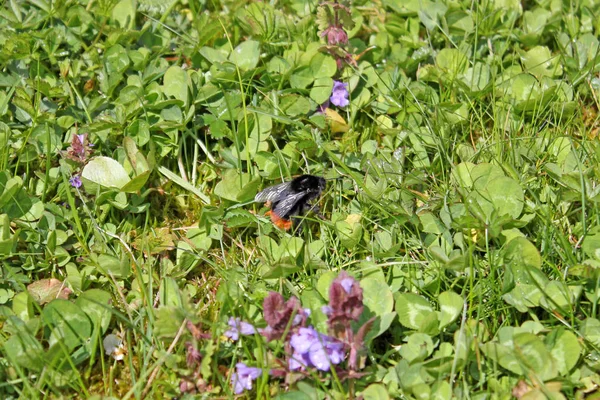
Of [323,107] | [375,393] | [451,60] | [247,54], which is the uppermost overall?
[247,54]

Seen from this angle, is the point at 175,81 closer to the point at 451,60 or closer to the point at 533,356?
the point at 451,60

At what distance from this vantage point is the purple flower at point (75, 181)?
3355 millimetres

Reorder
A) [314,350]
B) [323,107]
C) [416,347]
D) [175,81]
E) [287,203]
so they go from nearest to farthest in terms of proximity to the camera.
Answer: [314,350]
[416,347]
[287,203]
[175,81]
[323,107]

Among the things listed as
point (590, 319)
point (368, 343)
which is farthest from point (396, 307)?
point (590, 319)

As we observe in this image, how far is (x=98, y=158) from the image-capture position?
3.36 meters

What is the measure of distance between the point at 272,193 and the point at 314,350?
864 mm

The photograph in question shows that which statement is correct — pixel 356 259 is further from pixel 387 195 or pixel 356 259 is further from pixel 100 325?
pixel 100 325

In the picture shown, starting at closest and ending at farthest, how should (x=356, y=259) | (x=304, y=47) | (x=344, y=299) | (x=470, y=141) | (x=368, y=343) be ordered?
(x=344, y=299)
(x=368, y=343)
(x=356, y=259)
(x=470, y=141)
(x=304, y=47)

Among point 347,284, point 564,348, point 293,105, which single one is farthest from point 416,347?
point 293,105

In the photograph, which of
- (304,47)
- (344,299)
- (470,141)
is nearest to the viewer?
(344,299)

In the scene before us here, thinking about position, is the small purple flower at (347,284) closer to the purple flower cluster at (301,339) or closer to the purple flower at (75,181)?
the purple flower cluster at (301,339)

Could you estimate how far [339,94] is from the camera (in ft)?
12.3

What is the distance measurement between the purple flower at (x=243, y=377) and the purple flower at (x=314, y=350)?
125mm

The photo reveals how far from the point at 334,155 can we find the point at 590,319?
1.25m
